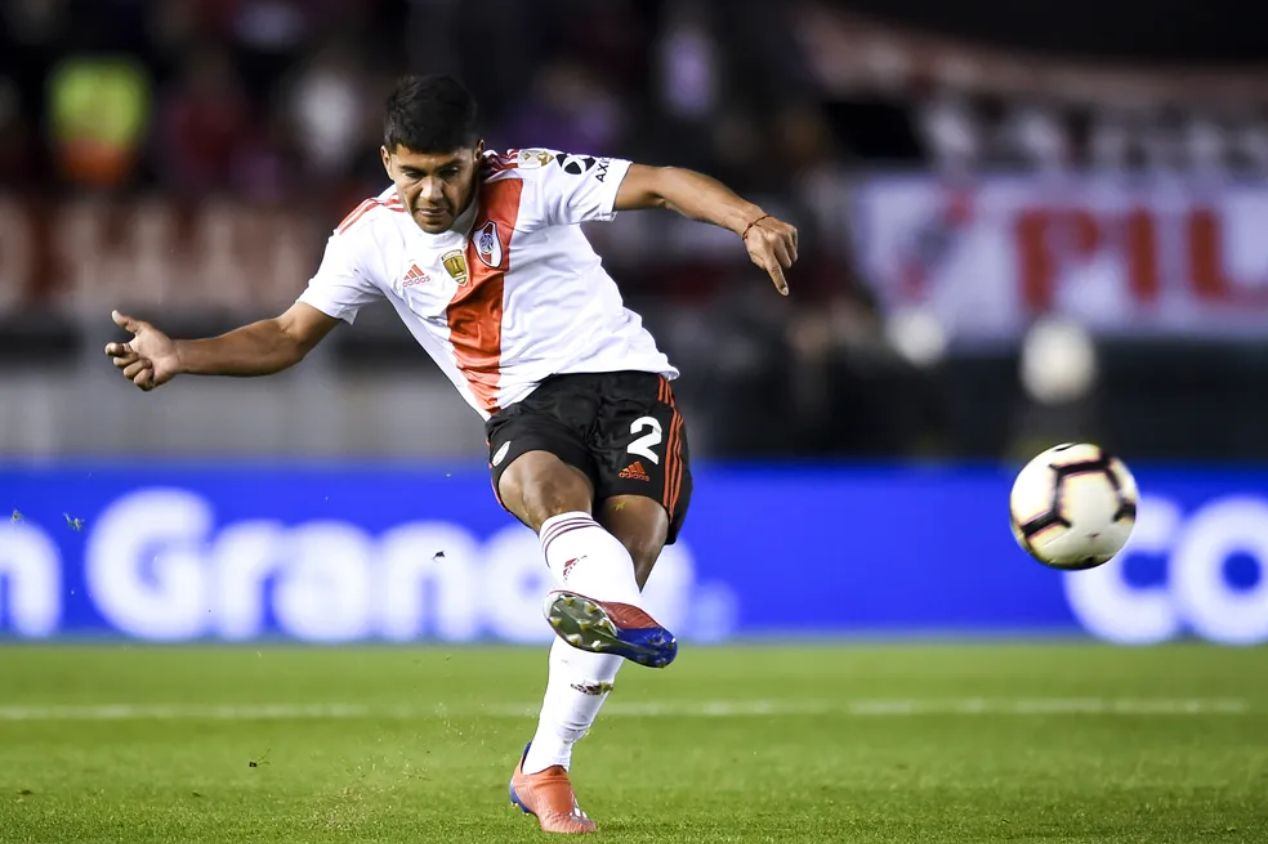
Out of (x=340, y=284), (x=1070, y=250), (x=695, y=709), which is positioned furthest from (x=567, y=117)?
(x=340, y=284)

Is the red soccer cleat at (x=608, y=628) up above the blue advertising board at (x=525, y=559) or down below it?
above

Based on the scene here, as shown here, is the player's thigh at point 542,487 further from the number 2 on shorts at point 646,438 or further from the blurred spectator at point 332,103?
the blurred spectator at point 332,103

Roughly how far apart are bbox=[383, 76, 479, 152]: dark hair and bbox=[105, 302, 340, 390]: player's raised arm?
0.73 meters

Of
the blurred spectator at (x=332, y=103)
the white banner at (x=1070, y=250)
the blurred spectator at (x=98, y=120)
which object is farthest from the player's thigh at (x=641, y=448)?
the white banner at (x=1070, y=250)

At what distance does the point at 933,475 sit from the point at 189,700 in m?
5.38

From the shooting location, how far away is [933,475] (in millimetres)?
12953

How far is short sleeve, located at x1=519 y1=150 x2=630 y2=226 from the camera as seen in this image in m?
5.73

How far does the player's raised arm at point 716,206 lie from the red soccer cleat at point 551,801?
5.08ft

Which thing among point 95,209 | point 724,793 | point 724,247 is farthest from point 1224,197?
point 724,793

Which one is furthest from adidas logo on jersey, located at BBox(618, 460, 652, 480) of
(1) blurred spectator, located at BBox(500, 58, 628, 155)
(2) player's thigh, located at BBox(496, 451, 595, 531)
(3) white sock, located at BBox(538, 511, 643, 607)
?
(1) blurred spectator, located at BBox(500, 58, 628, 155)

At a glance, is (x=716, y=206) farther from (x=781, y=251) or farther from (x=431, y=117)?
(x=431, y=117)

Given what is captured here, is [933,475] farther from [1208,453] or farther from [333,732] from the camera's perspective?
[333,732]

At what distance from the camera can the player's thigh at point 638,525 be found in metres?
5.72

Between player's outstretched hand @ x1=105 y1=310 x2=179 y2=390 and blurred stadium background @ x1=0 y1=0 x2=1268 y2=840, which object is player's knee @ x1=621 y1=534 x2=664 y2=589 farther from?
blurred stadium background @ x1=0 y1=0 x2=1268 y2=840
